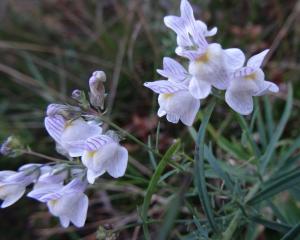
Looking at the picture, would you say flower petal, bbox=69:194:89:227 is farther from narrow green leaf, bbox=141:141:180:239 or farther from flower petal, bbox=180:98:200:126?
flower petal, bbox=180:98:200:126

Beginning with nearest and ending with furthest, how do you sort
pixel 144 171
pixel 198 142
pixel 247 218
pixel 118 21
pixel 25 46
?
pixel 198 142 → pixel 247 218 → pixel 144 171 → pixel 25 46 → pixel 118 21

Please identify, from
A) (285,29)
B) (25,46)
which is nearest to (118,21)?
(25,46)

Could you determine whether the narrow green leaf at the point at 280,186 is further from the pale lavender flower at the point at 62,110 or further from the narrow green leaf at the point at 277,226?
the pale lavender flower at the point at 62,110

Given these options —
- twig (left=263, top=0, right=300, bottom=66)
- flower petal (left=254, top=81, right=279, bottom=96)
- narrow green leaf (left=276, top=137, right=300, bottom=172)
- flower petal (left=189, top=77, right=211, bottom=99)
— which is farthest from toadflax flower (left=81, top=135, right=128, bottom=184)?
twig (left=263, top=0, right=300, bottom=66)

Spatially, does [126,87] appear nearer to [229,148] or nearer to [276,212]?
[229,148]

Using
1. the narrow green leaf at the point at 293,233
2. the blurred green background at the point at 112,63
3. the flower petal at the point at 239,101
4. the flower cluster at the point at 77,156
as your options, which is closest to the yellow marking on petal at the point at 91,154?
the flower cluster at the point at 77,156
